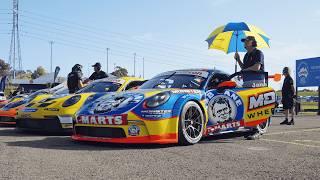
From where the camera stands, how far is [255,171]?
14.7ft

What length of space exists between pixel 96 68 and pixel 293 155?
7071 mm

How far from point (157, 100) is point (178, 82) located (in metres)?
1.08

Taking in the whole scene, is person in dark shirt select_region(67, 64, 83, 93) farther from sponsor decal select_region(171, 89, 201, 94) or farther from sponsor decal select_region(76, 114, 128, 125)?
sponsor decal select_region(171, 89, 201, 94)

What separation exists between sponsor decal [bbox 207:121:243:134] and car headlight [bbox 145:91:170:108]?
3.46 feet

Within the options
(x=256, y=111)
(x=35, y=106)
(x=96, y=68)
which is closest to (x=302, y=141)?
(x=256, y=111)

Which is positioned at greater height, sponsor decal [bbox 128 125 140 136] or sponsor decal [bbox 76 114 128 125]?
sponsor decal [bbox 76 114 128 125]

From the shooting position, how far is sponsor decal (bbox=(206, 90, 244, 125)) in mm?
7109

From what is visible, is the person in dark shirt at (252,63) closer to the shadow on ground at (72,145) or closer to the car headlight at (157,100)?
the shadow on ground at (72,145)

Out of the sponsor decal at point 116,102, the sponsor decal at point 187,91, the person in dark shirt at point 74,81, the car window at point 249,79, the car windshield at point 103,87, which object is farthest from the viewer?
the person in dark shirt at point 74,81

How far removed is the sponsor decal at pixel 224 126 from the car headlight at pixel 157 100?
1.05m

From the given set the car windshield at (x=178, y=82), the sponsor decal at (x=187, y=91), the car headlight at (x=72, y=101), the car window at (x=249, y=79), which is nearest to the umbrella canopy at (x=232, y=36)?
the car window at (x=249, y=79)

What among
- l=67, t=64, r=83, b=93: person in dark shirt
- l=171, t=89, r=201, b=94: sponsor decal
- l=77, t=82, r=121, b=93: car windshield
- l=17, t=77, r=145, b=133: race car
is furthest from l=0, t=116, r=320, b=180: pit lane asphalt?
l=67, t=64, r=83, b=93: person in dark shirt

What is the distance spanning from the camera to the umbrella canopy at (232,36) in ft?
33.0

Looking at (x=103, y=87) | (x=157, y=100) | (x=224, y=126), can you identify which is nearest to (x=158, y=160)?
(x=157, y=100)
